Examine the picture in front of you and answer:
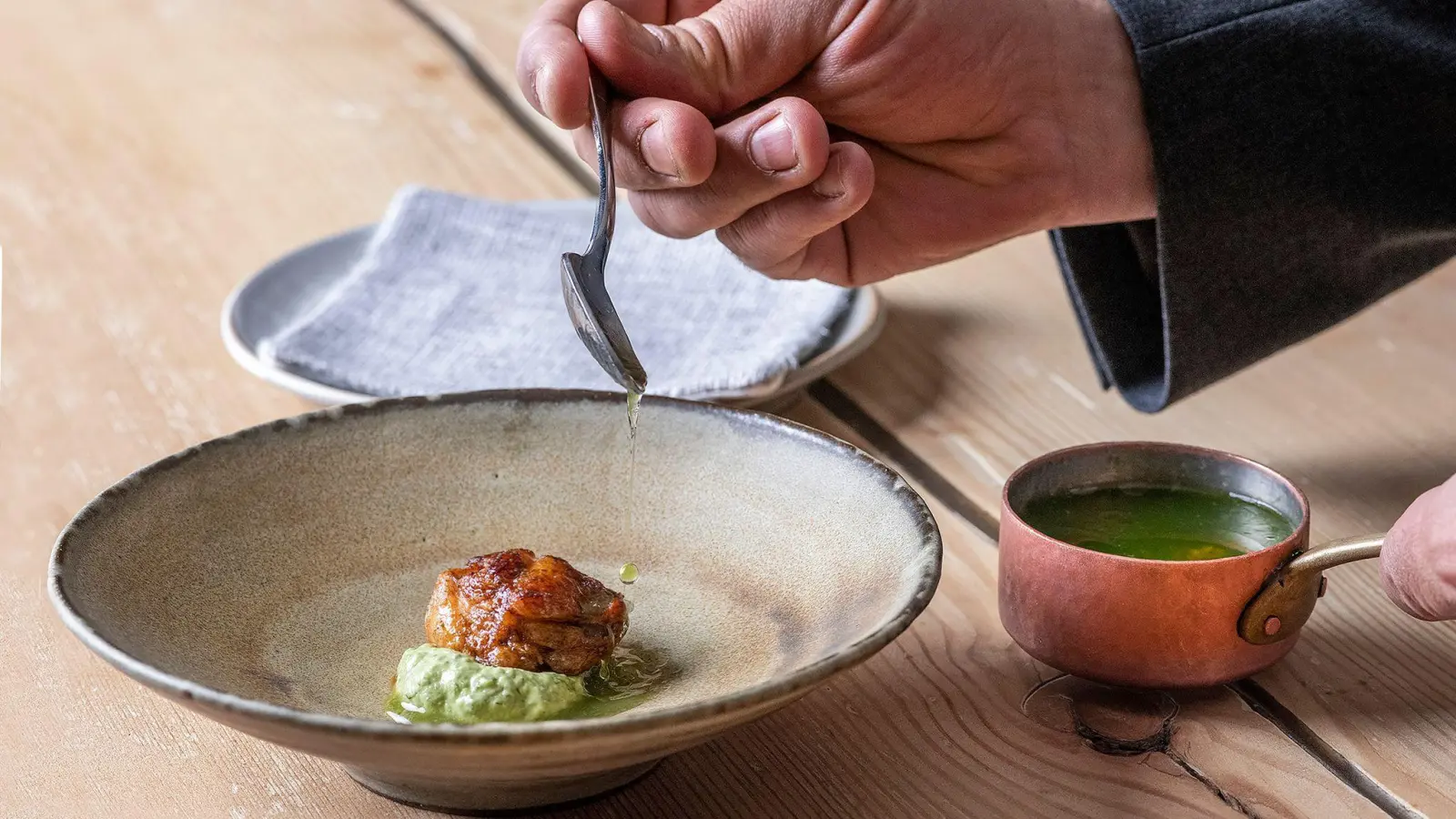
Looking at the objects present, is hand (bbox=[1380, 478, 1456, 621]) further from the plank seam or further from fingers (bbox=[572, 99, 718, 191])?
fingers (bbox=[572, 99, 718, 191])

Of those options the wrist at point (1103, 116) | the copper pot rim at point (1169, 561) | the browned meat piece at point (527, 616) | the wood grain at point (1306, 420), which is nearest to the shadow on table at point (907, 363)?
the wood grain at point (1306, 420)

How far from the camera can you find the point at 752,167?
1000mm

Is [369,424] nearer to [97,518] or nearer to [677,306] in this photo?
[97,518]

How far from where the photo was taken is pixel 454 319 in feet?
4.26

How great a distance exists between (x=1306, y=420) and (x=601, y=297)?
0.60 meters

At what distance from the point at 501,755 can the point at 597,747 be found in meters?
0.04

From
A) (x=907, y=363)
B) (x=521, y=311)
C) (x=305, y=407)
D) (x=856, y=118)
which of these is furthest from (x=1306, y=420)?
(x=305, y=407)

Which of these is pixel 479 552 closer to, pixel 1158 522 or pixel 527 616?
pixel 527 616

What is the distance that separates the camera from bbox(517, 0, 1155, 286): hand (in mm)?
985

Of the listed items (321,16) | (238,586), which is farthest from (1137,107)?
(321,16)

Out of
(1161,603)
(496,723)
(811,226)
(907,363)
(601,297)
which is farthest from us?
(907,363)

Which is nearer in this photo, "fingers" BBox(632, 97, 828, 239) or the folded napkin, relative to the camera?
"fingers" BBox(632, 97, 828, 239)

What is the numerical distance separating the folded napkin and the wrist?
0.24 metres

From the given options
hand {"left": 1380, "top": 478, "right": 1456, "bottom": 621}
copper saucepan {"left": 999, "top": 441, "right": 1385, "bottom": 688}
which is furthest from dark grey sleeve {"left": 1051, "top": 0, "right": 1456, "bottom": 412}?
hand {"left": 1380, "top": 478, "right": 1456, "bottom": 621}
